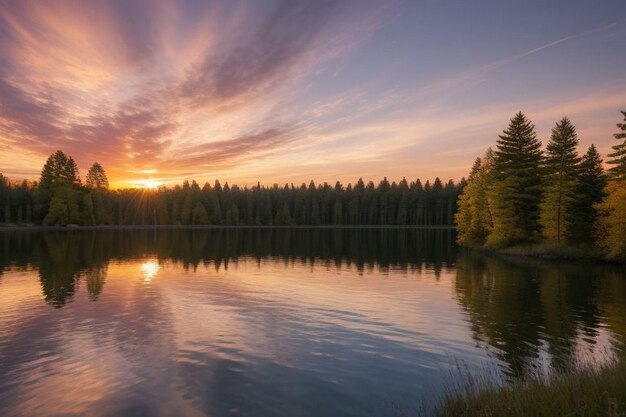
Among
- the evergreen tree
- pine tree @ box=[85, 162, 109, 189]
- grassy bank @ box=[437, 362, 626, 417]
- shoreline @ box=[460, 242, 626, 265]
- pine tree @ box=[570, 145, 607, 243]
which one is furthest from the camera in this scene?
the evergreen tree

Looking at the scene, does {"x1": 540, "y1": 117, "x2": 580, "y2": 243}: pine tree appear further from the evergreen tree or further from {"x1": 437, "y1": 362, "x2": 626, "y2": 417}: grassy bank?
the evergreen tree

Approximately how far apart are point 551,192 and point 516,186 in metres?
7.47

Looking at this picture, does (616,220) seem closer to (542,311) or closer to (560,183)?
(560,183)

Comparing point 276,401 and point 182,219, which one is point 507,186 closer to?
point 276,401

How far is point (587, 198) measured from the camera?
61.4m

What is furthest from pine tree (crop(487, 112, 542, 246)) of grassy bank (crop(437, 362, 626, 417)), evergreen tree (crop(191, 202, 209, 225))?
evergreen tree (crop(191, 202, 209, 225))

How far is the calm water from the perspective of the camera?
559 inches

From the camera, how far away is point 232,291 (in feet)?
113

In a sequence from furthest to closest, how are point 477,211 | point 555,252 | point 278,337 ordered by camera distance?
point 477,211, point 555,252, point 278,337

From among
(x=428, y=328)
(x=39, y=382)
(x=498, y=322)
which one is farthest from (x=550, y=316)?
(x=39, y=382)

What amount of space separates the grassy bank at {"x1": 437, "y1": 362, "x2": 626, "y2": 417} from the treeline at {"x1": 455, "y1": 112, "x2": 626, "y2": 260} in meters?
46.6

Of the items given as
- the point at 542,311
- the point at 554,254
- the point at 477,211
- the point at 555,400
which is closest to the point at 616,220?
the point at 554,254

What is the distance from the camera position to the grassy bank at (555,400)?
909cm

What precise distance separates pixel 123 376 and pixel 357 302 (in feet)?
57.9
